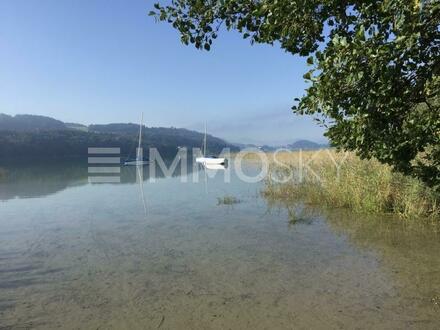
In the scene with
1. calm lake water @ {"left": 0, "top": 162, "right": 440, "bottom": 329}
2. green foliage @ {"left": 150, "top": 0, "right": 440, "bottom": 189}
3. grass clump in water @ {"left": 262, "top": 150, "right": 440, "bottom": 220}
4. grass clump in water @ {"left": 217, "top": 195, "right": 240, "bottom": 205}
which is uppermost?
green foliage @ {"left": 150, "top": 0, "right": 440, "bottom": 189}

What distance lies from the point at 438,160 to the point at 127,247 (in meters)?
8.35

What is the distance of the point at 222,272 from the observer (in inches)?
331

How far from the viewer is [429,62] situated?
4.29 metres

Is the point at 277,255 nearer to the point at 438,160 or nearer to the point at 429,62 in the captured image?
the point at 438,160

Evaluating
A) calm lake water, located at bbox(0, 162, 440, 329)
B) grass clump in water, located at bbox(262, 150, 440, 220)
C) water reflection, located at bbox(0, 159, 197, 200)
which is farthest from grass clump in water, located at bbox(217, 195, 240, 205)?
water reflection, located at bbox(0, 159, 197, 200)

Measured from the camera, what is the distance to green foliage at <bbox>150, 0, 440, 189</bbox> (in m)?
3.64

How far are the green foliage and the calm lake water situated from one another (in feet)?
9.14

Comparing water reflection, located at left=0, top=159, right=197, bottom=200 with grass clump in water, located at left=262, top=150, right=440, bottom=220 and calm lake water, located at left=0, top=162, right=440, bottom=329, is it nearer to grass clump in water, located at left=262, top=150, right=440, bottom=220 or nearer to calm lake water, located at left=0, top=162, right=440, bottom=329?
calm lake water, located at left=0, top=162, right=440, bottom=329

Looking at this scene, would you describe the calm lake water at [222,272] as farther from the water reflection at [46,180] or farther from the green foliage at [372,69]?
the water reflection at [46,180]

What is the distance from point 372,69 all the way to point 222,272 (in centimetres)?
584

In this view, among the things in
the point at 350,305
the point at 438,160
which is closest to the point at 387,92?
the point at 438,160

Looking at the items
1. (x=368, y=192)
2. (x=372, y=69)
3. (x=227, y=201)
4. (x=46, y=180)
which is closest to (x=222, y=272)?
(x=372, y=69)

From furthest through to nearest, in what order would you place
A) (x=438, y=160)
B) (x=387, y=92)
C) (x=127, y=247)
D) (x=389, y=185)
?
(x=389, y=185) → (x=127, y=247) → (x=438, y=160) → (x=387, y=92)

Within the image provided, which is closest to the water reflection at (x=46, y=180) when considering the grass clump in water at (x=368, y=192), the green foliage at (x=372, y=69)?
the grass clump in water at (x=368, y=192)
